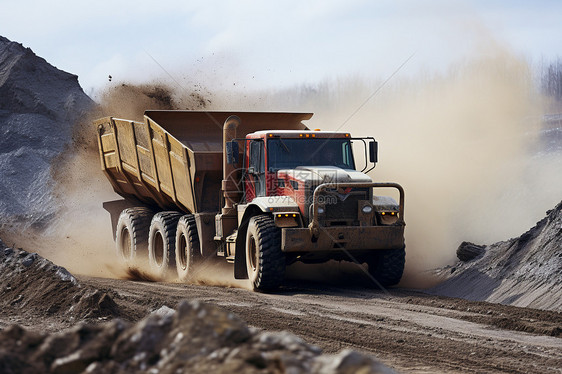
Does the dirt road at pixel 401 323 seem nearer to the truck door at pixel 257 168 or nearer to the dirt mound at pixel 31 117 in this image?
the truck door at pixel 257 168


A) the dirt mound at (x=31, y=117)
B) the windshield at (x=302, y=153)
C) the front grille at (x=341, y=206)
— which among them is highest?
the dirt mound at (x=31, y=117)

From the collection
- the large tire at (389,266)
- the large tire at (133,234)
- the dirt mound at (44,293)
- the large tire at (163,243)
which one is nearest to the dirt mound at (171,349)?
the dirt mound at (44,293)

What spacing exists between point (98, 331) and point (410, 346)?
4.72 m

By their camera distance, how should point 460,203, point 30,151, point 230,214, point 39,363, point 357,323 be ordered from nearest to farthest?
point 39,363
point 357,323
point 230,214
point 460,203
point 30,151

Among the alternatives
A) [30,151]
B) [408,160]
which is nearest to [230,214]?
[408,160]

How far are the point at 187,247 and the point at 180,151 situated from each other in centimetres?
182

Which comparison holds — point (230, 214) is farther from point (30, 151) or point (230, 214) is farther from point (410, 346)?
point (30, 151)

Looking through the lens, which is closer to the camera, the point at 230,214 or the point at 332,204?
the point at 332,204

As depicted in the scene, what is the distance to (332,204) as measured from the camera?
1231 cm

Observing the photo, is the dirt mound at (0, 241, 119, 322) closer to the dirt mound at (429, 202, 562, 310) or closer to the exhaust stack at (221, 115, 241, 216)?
the exhaust stack at (221, 115, 241, 216)

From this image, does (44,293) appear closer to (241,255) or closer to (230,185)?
(241,255)

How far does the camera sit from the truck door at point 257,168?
513 inches

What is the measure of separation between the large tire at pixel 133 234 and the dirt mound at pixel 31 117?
10633mm

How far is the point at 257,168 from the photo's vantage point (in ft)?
43.2
